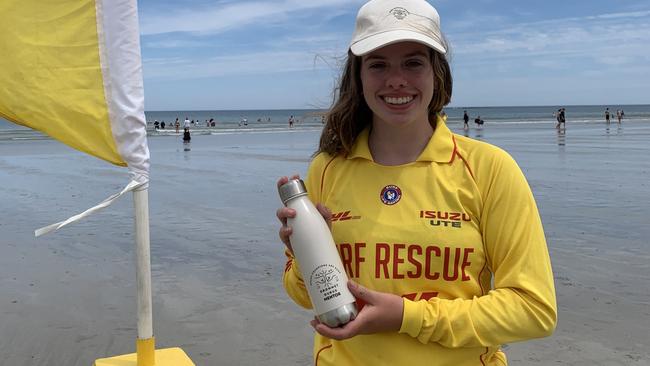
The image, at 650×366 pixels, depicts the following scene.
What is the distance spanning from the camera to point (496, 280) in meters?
1.92

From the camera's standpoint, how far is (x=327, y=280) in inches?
72.2

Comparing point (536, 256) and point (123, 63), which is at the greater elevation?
point (123, 63)

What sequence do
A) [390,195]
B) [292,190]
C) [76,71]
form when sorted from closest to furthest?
[292,190]
[390,195]
[76,71]

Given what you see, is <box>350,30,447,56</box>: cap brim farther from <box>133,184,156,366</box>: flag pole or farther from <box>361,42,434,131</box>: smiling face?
<box>133,184,156,366</box>: flag pole

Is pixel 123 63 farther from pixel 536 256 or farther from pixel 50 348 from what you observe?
pixel 50 348

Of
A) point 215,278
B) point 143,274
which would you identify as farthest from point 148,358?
point 215,278

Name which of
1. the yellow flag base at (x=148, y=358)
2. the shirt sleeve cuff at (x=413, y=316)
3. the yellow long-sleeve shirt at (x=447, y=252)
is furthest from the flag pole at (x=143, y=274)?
the shirt sleeve cuff at (x=413, y=316)

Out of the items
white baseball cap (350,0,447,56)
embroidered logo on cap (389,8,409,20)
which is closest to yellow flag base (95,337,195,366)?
white baseball cap (350,0,447,56)

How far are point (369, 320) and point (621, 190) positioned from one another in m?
12.5

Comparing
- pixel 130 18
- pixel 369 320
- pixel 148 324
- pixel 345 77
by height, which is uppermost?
pixel 130 18

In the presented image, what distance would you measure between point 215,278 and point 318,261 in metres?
5.35

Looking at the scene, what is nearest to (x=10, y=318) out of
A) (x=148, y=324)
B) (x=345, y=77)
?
(x=148, y=324)

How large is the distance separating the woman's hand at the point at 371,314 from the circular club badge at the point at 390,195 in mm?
311

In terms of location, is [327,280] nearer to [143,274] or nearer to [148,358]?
[143,274]
